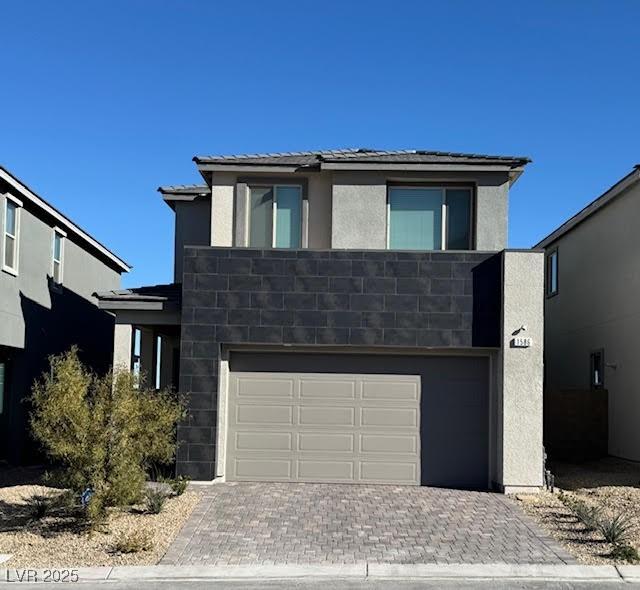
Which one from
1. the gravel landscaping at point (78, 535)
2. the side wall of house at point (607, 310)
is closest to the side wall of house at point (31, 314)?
the gravel landscaping at point (78, 535)

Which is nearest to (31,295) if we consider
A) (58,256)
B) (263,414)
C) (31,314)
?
(31,314)

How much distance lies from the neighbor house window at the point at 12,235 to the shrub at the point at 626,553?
39.2 ft

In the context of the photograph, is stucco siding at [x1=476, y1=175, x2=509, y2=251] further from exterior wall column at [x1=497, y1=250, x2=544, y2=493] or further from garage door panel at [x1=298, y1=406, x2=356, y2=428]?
garage door panel at [x1=298, y1=406, x2=356, y2=428]

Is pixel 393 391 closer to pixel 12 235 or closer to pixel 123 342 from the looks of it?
pixel 123 342

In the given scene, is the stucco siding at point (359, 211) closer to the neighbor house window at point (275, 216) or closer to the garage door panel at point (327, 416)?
the neighbor house window at point (275, 216)

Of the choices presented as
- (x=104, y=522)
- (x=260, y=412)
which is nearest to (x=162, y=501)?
(x=104, y=522)

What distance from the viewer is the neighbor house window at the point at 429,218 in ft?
48.9

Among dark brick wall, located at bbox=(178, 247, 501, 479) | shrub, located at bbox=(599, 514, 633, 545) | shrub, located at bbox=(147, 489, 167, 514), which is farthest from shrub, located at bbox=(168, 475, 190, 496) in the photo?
shrub, located at bbox=(599, 514, 633, 545)

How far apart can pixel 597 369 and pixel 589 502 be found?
642cm

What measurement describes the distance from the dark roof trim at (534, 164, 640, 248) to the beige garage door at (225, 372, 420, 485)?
6033mm

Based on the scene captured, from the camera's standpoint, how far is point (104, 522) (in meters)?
10.3

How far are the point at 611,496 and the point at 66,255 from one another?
541 inches

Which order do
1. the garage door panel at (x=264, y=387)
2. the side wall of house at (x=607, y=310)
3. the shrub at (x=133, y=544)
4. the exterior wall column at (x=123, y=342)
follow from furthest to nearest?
the side wall of house at (x=607, y=310) < the exterior wall column at (x=123, y=342) < the garage door panel at (x=264, y=387) < the shrub at (x=133, y=544)

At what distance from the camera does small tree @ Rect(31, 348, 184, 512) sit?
989cm
